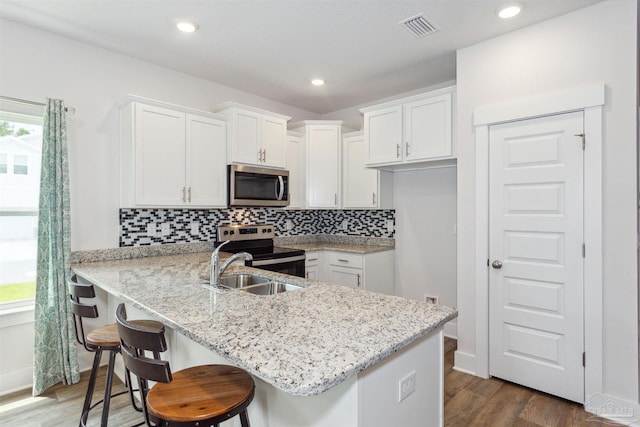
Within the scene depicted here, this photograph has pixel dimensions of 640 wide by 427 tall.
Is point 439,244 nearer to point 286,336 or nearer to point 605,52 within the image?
point 605,52

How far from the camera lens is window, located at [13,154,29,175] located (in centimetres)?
269

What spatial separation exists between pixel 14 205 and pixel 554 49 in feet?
13.9

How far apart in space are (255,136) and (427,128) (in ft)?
5.81

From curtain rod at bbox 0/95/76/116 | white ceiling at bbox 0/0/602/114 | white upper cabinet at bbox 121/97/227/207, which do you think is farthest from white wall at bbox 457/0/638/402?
curtain rod at bbox 0/95/76/116

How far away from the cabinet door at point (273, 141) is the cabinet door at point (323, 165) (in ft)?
1.41

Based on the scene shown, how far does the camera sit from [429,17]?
2.48 meters

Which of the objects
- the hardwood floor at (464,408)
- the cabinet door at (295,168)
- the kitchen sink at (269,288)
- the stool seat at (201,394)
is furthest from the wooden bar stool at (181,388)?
the cabinet door at (295,168)

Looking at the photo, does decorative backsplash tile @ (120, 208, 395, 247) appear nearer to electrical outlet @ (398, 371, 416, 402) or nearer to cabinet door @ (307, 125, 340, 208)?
cabinet door @ (307, 125, 340, 208)

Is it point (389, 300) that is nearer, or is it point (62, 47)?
point (389, 300)

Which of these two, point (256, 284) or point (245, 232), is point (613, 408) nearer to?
point (256, 284)

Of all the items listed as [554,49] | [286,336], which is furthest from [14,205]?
[554,49]

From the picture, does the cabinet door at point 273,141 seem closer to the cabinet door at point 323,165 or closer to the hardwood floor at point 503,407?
the cabinet door at point 323,165

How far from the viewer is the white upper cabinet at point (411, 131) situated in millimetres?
3174

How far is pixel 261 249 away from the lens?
3.91 m
